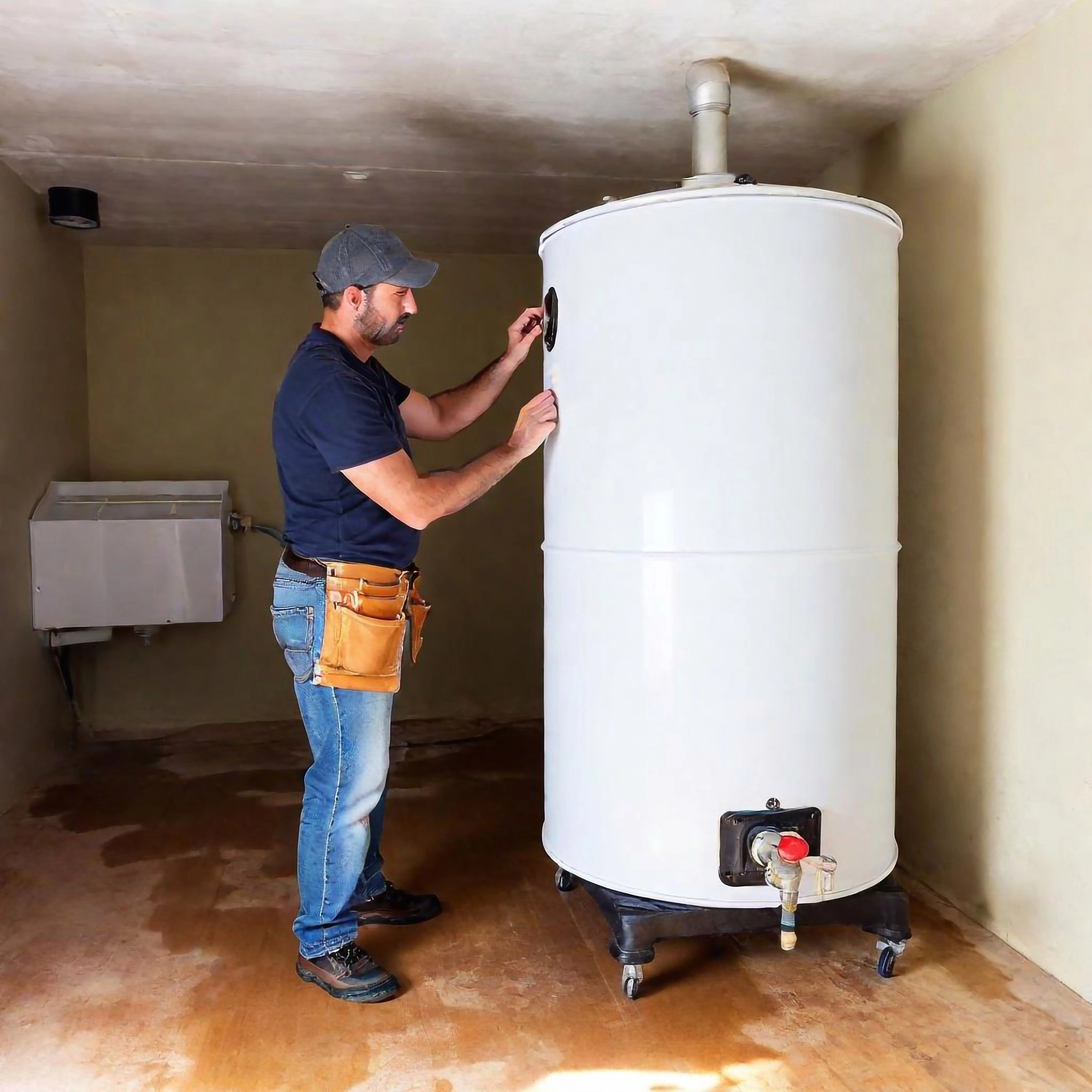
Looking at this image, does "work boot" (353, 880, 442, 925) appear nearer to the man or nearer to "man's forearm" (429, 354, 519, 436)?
the man

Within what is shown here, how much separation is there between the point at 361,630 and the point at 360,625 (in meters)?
0.01

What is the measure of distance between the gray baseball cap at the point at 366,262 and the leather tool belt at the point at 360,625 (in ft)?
1.98

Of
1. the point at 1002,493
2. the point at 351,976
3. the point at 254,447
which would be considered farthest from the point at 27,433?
the point at 1002,493

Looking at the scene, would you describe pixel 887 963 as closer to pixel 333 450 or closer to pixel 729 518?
pixel 729 518

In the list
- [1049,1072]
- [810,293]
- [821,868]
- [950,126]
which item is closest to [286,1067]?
[821,868]

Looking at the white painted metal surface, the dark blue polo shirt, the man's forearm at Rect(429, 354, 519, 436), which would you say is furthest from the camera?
the white painted metal surface

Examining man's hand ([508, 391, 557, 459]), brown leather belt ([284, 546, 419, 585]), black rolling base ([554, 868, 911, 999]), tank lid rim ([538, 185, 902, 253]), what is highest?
tank lid rim ([538, 185, 902, 253])

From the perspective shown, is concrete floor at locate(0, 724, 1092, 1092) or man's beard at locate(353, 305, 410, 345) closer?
concrete floor at locate(0, 724, 1092, 1092)

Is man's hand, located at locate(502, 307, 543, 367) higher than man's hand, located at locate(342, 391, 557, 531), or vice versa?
man's hand, located at locate(502, 307, 543, 367)

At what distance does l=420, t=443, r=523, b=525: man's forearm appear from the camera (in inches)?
82.7

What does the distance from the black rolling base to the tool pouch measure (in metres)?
0.65

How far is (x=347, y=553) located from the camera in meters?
2.15

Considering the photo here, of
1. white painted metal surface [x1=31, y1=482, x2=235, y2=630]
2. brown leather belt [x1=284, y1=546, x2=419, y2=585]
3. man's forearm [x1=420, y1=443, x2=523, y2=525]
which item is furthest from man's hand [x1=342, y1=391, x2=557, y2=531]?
white painted metal surface [x1=31, y1=482, x2=235, y2=630]

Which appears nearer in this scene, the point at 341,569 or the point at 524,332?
the point at 341,569
